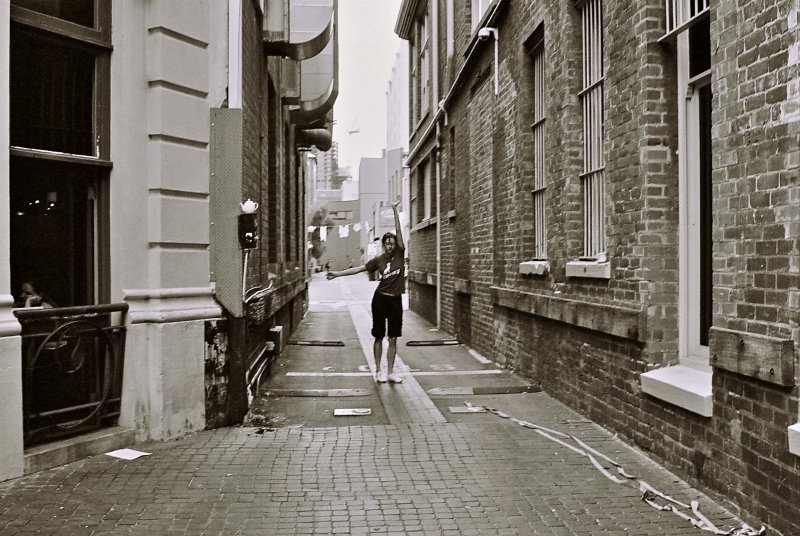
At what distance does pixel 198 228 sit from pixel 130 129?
1.03 metres

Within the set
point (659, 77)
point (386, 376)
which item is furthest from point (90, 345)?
point (659, 77)

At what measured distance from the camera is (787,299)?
4184 millimetres

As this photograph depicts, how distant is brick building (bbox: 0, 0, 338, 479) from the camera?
5.85 m

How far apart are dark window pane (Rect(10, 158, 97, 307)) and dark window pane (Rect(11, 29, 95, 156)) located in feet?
0.66

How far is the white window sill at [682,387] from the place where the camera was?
5.05 metres

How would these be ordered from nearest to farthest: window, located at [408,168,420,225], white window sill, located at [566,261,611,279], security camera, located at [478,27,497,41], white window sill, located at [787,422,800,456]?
white window sill, located at [787,422,800,456], white window sill, located at [566,261,611,279], security camera, located at [478,27,497,41], window, located at [408,168,420,225]

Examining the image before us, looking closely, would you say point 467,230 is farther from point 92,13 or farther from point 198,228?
point 92,13

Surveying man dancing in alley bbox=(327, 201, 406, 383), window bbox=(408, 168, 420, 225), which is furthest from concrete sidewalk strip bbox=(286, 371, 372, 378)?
window bbox=(408, 168, 420, 225)

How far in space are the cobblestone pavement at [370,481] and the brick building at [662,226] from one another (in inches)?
18.9

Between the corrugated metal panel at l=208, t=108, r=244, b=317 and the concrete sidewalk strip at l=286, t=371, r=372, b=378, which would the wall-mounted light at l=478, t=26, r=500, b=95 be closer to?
the concrete sidewalk strip at l=286, t=371, r=372, b=378

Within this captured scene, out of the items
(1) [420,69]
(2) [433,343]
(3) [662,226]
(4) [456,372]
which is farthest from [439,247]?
(3) [662,226]

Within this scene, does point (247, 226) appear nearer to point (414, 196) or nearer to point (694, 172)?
point (694, 172)

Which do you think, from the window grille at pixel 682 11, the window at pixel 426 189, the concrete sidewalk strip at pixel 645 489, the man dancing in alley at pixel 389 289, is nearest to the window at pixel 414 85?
the window at pixel 426 189

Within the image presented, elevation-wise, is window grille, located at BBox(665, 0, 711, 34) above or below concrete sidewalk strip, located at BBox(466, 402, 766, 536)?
above
